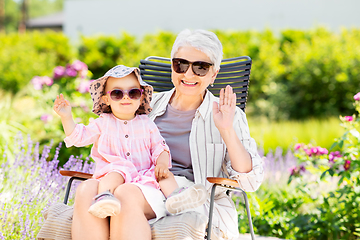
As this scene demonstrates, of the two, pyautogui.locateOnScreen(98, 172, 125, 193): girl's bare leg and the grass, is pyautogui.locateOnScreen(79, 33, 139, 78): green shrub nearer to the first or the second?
the grass

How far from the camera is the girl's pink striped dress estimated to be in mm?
2334

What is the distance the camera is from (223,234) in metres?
2.30

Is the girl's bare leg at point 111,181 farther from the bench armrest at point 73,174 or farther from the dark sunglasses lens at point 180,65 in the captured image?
the dark sunglasses lens at point 180,65

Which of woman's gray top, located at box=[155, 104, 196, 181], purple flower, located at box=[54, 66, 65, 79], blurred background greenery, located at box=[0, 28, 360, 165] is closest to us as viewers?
woman's gray top, located at box=[155, 104, 196, 181]

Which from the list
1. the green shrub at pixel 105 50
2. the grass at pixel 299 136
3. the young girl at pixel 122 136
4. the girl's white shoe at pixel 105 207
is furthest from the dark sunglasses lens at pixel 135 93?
the green shrub at pixel 105 50

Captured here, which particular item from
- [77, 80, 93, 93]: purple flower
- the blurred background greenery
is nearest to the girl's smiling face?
[77, 80, 93, 93]: purple flower

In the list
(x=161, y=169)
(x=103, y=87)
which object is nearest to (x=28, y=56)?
(x=103, y=87)

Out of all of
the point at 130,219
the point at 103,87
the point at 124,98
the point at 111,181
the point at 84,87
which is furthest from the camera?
the point at 84,87

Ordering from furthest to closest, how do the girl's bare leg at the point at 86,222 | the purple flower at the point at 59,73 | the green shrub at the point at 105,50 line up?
the green shrub at the point at 105,50 → the purple flower at the point at 59,73 → the girl's bare leg at the point at 86,222

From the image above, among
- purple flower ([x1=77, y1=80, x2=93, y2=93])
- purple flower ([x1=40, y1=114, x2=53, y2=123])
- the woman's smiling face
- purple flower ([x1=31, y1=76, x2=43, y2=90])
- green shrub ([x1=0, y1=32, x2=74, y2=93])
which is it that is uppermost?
green shrub ([x1=0, y1=32, x2=74, y2=93])

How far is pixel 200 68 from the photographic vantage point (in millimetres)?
2502

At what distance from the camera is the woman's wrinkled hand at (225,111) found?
2.28 m

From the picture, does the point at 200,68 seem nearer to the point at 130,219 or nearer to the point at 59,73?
the point at 130,219

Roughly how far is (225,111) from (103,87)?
2.55 ft
